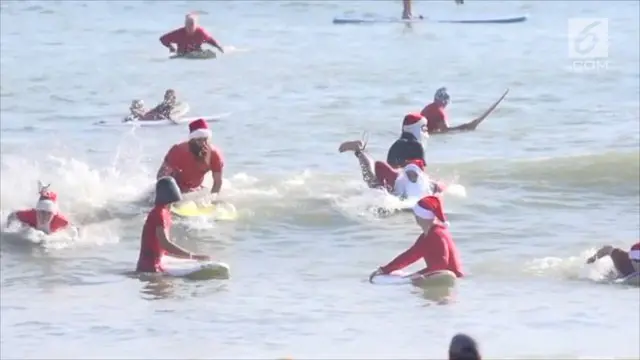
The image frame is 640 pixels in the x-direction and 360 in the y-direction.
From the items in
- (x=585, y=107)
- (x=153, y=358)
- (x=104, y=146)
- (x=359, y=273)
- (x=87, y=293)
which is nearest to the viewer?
(x=153, y=358)

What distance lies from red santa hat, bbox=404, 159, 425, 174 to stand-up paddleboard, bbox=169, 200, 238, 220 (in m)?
1.90

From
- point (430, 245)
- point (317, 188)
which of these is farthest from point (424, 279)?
point (317, 188)

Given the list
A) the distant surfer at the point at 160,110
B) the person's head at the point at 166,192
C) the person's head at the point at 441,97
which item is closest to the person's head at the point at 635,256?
the person's head at the point at 166,192

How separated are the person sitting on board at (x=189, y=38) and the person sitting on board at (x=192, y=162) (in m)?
12.6

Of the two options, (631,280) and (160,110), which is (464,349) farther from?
(160,110)

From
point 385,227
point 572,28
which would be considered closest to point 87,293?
point 385,227

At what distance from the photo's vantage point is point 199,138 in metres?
15.8

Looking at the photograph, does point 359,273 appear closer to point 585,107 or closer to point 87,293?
point 87,293

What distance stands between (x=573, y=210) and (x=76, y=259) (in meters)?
5.85

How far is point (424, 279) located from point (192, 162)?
3392 millimetres

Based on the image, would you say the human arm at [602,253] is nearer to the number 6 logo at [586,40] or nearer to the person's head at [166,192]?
the person's head at [166,192]

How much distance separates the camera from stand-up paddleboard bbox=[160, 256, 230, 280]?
1390cm

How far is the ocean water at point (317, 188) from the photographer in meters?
12.3

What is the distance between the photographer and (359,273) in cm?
1473
